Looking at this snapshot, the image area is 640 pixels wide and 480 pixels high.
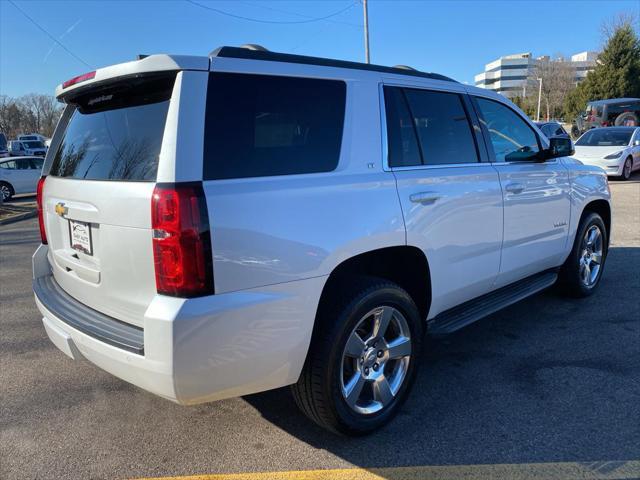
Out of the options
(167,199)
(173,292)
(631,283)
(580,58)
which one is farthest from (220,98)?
(580,58)

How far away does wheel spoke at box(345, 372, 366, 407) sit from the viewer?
8.78 feet

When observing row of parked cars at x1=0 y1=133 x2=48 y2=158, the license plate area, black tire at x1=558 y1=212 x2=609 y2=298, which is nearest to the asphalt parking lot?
black tire at x1=558 y1=212 x2=609 y2=298

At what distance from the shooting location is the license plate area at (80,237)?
252 centimetres

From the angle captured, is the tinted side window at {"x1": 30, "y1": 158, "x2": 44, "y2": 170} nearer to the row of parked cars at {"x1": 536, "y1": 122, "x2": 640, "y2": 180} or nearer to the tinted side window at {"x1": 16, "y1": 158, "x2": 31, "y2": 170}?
the tinted side window at {"x1": 16, "y1": 158, "x2": 31, "y2": 170}

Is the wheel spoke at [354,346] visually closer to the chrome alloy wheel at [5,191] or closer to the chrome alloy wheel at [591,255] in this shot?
the chrome alloy wheel at [591,255]

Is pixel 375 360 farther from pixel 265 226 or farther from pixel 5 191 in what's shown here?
pixel 5 191

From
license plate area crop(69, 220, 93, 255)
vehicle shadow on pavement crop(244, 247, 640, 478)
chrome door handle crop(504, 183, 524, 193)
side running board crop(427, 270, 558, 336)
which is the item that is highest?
chrome door handle crop(504, 183, 524, 193)

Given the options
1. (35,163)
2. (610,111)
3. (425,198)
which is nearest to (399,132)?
(425,198)

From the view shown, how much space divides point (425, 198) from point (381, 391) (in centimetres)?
116

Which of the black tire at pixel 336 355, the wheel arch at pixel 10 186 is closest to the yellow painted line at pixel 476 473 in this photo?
the black tire at pixel 336 355

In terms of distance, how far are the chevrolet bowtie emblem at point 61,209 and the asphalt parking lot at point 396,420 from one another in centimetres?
127

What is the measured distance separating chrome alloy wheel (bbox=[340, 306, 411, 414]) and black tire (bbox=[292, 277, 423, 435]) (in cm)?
5

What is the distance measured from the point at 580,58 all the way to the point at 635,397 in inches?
5039

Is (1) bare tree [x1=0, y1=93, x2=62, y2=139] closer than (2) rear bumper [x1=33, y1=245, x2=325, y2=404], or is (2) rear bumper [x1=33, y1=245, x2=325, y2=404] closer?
(2) rear bumper [x1=33, y1=245, x2=325, y2=404]
